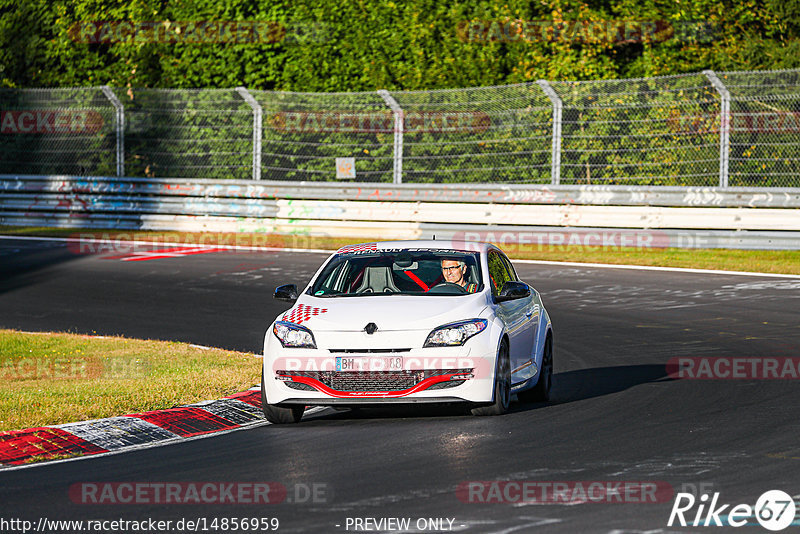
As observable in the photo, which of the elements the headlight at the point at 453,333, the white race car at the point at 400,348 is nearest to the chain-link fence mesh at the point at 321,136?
the white race car at the point at 400,348

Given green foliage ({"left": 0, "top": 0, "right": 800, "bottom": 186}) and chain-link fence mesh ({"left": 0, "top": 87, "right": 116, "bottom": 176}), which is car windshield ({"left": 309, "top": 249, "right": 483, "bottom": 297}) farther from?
chain-link fence mesh ({"left": 0, "top": 87, "right": 116, "bottom": 176})

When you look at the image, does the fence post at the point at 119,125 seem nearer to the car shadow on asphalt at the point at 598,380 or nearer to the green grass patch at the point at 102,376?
the green grass patch at the point at 102,376

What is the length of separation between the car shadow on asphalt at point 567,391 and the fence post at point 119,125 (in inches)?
704

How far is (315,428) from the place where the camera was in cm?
1010

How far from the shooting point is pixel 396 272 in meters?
11.4

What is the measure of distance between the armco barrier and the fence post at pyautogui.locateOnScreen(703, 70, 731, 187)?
0.40 metres

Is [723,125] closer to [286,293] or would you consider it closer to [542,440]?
[286,293]

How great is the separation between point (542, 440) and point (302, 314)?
231cm

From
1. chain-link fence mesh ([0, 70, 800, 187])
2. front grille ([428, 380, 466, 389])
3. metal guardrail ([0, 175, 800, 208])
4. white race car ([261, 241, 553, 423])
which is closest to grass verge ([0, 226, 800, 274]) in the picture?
metal guardrail ([0, 175, 800, 208])

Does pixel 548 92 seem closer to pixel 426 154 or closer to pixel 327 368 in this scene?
pixel 426 154

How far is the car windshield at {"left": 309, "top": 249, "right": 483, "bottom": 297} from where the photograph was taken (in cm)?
1113

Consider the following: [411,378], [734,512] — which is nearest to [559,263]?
[411,378]

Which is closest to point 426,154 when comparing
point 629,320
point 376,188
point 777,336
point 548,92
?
point 376,188

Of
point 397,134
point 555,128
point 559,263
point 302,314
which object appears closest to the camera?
point 302,314
